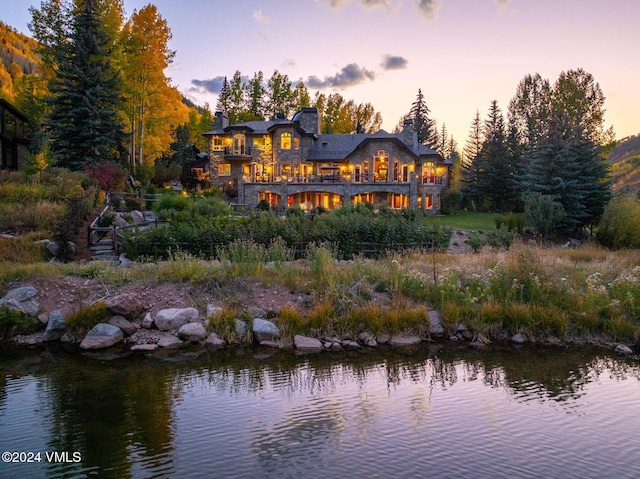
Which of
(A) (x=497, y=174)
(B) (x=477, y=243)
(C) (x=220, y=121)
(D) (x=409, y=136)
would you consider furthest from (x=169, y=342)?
(A) (x=497, y=174)

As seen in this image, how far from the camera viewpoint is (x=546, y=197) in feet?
88.5

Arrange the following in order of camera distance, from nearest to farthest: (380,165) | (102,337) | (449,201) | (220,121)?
1. (102,337)
2. (380,165)
3. (449,201)
4. (220,121)

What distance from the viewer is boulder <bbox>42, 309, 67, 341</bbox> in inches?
416

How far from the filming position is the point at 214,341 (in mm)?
10445

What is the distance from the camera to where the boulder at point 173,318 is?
1081cm

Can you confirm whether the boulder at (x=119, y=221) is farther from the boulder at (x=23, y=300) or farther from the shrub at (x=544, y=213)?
the shrub at (x=544, y=213)

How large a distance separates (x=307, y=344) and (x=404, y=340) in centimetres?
223

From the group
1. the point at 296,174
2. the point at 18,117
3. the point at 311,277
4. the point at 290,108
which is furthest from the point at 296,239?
the point at 290,108

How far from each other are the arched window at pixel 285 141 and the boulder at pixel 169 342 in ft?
106

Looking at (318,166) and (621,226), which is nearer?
(621,226)

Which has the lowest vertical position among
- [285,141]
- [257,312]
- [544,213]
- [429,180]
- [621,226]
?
[257,312]

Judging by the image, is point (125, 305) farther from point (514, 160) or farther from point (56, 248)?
point (514, 160)

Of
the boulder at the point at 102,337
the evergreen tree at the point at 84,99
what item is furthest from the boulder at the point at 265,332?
the evergreen tree at the point at 84,99

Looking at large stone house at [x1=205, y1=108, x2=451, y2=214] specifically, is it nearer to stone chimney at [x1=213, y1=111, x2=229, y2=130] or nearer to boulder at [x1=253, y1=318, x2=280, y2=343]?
stone chimney at [x1=213, y1=111, x2=229, y2=130]
